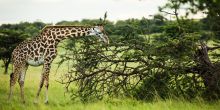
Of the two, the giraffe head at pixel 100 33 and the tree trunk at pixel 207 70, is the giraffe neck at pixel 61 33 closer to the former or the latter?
the giraffe head at pixel 100 33

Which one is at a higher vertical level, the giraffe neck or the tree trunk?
the giraffe neck

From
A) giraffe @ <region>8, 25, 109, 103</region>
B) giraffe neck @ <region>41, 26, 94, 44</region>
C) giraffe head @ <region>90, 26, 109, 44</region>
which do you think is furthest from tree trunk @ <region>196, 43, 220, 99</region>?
giraffe neck @ <region>41, 26, 94, 44</region>

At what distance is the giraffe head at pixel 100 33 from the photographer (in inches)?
439

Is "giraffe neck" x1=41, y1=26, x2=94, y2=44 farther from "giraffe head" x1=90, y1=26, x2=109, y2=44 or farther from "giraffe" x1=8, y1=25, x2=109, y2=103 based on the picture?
"giraffe head" x1=90, y1=26, x2=109, y2=44

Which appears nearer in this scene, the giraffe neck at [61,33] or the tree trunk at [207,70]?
the tree trunk at [207,70]

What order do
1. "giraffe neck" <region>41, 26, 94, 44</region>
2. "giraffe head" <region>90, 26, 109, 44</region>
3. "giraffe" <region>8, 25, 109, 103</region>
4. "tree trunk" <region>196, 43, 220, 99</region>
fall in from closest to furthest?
1. "tree trunk" <region>196, 43, 220, 99</region>
2. "giraffe head" <region>90, 26, 109, 44</region>
3. "giraffe" <region>8, 25, 109, 103</region>
4. "giraffe neck" <region>41, 26, 94, 44</region>

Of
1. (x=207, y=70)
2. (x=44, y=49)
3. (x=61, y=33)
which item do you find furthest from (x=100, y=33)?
(x=207, y=70)

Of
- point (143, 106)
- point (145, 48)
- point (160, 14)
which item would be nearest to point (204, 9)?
point (160, 14)

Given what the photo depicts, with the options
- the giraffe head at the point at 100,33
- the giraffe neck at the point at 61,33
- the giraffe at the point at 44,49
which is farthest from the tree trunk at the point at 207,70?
the giraffe neck at the point at 61,33

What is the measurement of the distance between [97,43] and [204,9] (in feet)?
9.28

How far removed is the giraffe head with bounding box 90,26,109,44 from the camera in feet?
36.6

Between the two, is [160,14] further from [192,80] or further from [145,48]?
[192,80]

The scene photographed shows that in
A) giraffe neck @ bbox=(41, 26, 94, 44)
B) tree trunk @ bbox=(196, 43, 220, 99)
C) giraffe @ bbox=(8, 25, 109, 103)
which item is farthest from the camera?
giraffe neck @ bbox=(41, 26, 94, 44)

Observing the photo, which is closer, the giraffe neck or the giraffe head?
the giraffe head
